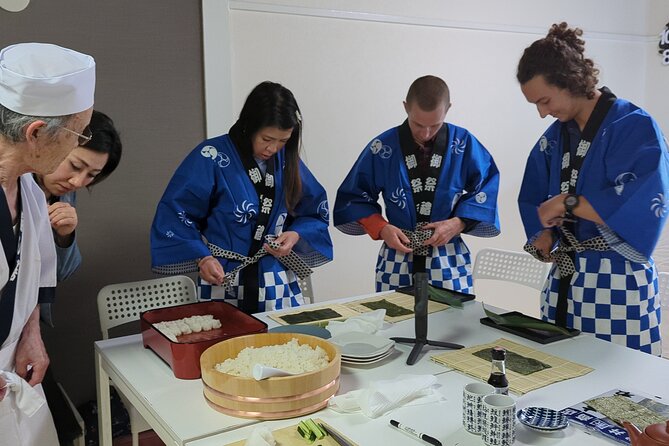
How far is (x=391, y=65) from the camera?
3.52 m

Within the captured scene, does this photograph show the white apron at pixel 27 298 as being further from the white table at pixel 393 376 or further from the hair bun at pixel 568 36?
the hair bun at pixel 568 36

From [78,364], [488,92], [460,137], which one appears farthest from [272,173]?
[488,92]

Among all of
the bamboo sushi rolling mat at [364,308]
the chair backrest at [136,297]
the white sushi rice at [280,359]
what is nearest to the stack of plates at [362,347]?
the white sushi rice at [280,359]

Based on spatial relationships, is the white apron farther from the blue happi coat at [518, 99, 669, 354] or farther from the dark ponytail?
Answer: the blue happi coat at [518, 99, 669, 354]

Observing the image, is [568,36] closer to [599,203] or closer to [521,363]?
[599,203]

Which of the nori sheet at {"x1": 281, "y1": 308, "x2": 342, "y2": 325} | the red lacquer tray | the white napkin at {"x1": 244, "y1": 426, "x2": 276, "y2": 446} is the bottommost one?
the white napkin at {"x1": 244, "y1": 426, "x2": 276, "y2": 446}

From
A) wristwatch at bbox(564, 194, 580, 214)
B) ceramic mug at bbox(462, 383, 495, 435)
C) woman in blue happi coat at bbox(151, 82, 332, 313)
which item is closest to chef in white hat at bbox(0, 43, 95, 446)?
woman in blue happi coat at bbox(151, 82, 332, 313)

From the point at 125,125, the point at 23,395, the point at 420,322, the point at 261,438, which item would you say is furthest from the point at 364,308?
the point at 125,125

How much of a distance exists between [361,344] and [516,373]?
16.1 inches

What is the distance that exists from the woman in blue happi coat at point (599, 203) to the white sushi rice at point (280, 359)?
39.5 inches

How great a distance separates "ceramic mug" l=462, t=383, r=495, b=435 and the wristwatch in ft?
3.14

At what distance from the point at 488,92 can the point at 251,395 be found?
3178mm

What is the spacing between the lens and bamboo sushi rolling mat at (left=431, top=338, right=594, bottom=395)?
1455mm

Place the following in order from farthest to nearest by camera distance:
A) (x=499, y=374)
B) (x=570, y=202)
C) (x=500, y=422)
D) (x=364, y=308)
Answer: (x=364, y=308) → (x=570, y=202) → (x=499, y=374) → (x=500, y=422)
